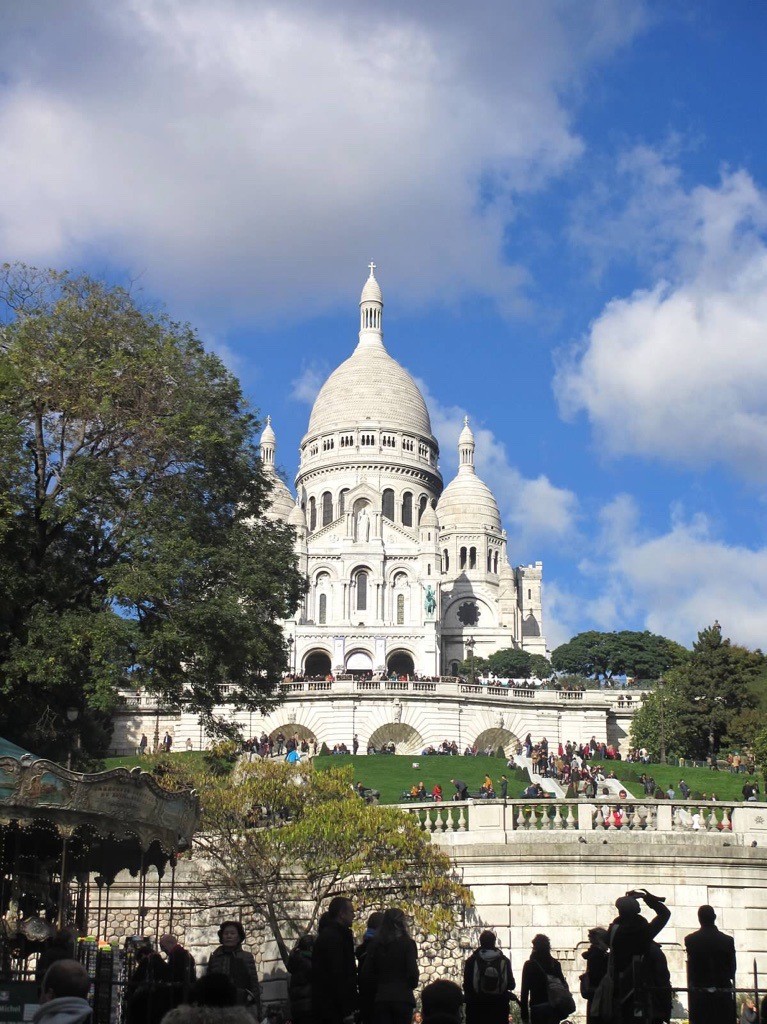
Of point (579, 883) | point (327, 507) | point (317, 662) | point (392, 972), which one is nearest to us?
point (392, 972)

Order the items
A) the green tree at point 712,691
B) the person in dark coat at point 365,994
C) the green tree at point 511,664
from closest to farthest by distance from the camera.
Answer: the person in dark coat at point 365,994 → the green tree at point 712,691 → the green tree at point 511,664

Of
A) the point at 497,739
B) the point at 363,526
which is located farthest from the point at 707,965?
the point at 363,526

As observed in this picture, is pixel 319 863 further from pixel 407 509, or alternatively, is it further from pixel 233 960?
pixel 407 509

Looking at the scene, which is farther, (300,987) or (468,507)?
(468,507)

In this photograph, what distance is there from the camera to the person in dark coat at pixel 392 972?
464 inches

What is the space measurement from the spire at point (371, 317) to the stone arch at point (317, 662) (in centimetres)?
3589

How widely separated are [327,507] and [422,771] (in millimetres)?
63548

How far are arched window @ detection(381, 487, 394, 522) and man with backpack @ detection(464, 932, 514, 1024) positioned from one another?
91562 millimetres

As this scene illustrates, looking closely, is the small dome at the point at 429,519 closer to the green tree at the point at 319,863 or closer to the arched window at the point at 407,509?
the arched window at the point at 407,509

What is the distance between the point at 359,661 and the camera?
88.1m

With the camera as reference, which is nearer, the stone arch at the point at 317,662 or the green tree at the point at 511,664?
the stone arch at the point at 317,662

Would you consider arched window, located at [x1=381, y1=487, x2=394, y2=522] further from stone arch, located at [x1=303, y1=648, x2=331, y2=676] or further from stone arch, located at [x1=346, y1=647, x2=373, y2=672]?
stone arch, located at [x1=346, y1=647, x2=373, y2=672]

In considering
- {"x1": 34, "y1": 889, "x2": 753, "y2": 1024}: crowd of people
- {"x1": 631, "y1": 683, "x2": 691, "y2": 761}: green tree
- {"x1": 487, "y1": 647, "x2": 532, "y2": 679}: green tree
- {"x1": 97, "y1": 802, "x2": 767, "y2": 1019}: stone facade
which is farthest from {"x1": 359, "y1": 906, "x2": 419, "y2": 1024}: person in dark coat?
{"x1": 487, "y1": 647, "x2": 532, "y2": 679}: green tree

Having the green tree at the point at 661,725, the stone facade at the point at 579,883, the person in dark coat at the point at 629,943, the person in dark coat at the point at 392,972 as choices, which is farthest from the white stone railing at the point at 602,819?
the green tree at the point at 661,725
